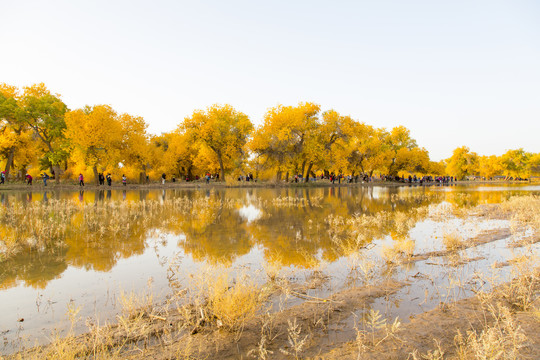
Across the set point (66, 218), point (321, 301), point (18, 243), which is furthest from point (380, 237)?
point (66, 218)

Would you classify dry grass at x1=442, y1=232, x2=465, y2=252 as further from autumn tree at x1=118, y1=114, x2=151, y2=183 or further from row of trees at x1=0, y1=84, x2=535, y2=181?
autumn tree at x1=118, y1=114, x2=151, y2=183

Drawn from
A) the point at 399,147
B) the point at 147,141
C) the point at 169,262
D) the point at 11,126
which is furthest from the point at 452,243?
the point at 399,147

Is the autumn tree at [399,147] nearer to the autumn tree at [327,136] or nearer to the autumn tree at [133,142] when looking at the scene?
the autumn tree at [327,136]

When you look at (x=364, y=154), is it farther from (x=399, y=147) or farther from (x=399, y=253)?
(x=399, y=253)

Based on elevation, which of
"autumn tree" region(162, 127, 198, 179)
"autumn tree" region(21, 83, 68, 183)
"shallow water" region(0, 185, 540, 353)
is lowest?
"shallow water" region(0, 185, 540, 353)

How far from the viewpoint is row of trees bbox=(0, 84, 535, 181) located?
44.2 m

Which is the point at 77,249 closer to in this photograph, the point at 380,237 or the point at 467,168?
the point at 380,237

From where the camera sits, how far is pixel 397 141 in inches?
3265

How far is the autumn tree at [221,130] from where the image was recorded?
52.4 metres

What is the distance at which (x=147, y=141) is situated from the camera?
54.2 metres

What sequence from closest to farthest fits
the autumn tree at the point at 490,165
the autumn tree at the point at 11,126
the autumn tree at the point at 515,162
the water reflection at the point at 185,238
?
the water reflection at the point at 185,238 < the autumn tree at the point at 11,126 < the autumn tree at the point at 515,162 < the autumn tree at the point at 490,165

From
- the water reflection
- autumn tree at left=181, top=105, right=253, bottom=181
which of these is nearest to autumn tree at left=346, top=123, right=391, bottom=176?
autumn tree at left=181, top=105, right=253, bottom=181

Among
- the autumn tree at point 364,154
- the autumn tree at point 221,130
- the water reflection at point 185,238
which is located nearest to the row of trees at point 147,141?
the autumn tree at point 221,130

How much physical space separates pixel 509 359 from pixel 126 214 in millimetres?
15689
